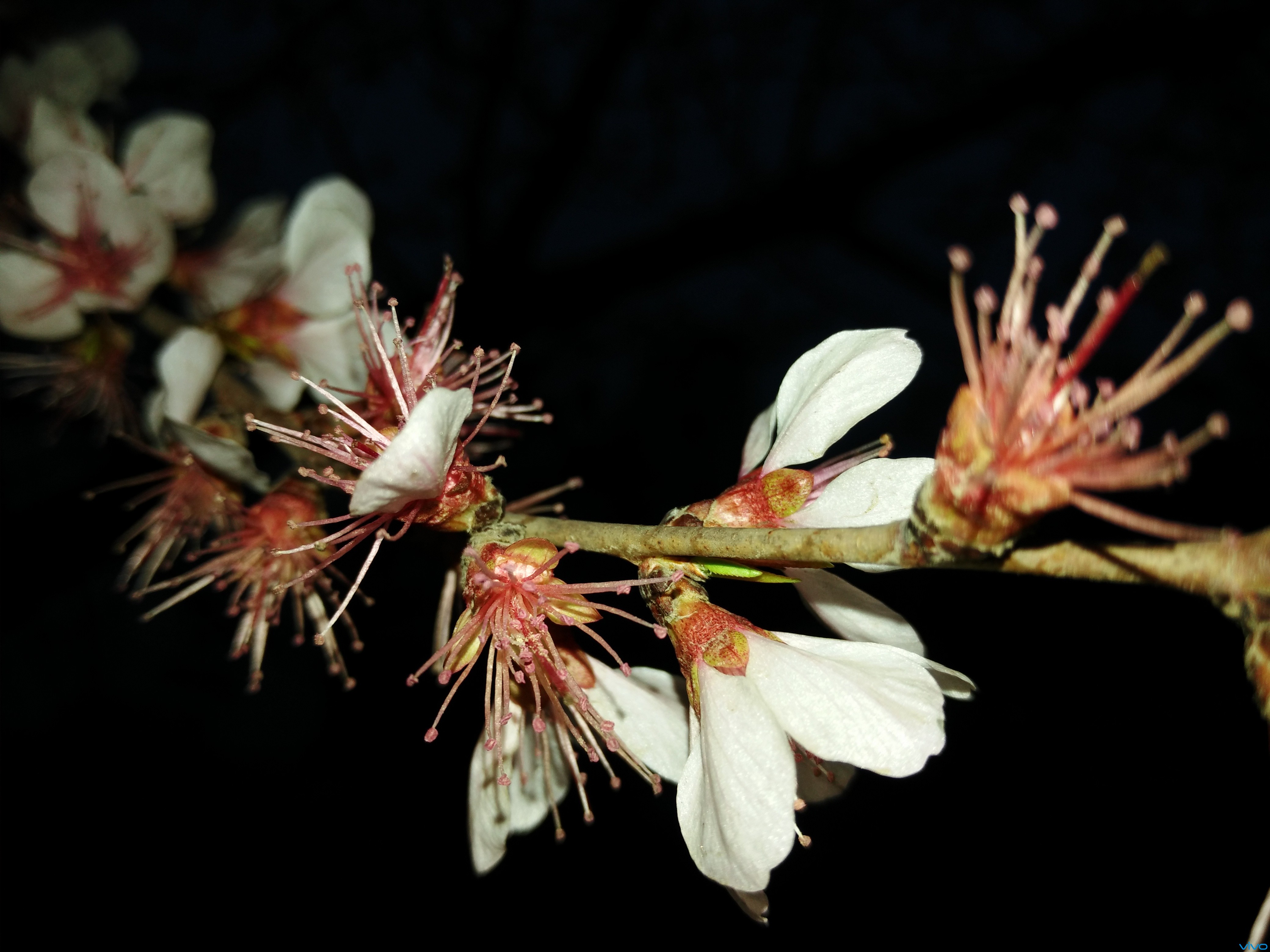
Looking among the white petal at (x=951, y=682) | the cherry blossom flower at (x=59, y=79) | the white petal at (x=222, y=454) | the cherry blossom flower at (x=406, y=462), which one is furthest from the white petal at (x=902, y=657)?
the cherry blossom flower at (x=59, y=79)

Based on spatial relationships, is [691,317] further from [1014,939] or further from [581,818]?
[1014,939]

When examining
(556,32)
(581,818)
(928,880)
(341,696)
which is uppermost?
(556,32)

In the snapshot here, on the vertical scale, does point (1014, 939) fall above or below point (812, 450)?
below

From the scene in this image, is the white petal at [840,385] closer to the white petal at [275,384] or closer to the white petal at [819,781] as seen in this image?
the white petal at [819,781]

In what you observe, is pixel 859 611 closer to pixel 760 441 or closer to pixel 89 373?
pixel 760 441

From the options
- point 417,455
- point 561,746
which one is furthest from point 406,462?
point 561,746

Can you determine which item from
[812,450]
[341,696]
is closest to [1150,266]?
[812,450]
